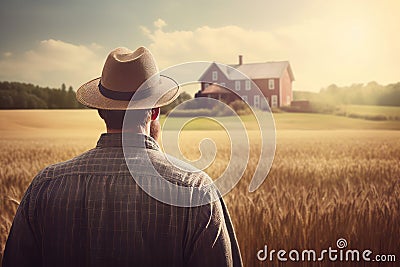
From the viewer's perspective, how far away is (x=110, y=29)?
3.26 metres

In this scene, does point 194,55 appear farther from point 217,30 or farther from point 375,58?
point 375,58

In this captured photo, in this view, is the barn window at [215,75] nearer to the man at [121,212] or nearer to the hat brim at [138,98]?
the hat brim at [138,98]

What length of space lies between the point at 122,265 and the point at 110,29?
217 cm

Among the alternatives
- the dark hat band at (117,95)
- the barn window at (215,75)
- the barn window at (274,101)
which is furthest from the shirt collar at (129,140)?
the barn window at (274,101)

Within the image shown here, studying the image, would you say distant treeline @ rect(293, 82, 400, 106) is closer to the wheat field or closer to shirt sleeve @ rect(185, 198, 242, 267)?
the wheat field

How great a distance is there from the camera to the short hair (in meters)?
1.40

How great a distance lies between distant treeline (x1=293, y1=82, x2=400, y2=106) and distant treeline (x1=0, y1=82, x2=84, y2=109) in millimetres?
1493

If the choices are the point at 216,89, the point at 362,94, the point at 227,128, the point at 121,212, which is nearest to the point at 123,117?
the point at 121,212

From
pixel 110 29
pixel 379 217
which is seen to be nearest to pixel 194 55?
pixel 110 29

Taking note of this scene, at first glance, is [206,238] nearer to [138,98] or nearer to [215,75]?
[138,98]

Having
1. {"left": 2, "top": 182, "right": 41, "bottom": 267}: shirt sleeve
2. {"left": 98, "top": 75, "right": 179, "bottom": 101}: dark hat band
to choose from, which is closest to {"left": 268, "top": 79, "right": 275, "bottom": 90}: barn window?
{"left": 98, "top": 75, "right": 179, "bottom": 101}: dark hat band

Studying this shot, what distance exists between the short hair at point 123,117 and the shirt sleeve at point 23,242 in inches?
10.6

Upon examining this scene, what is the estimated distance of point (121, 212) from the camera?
4.39 feet

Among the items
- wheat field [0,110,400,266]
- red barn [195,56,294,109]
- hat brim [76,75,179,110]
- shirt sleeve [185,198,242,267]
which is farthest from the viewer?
red barn [195,56,294,109]
